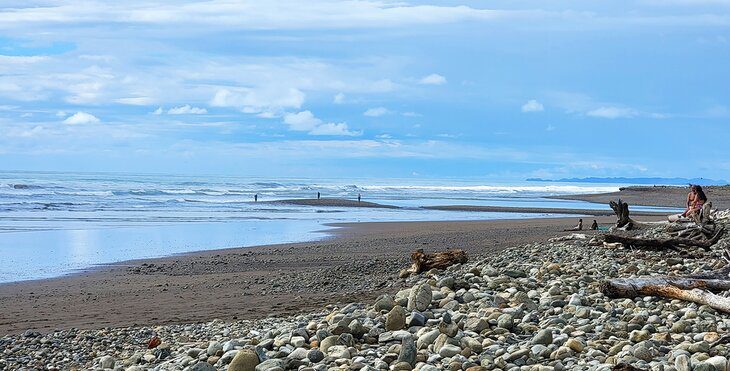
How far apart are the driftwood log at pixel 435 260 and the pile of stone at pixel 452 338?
8.58ft

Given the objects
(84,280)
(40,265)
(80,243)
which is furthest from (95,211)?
(84,280)

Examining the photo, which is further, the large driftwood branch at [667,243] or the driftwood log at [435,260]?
the large driftwood branch at [667,243]

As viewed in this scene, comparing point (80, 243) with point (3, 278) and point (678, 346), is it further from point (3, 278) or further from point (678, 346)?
point (678, 346)

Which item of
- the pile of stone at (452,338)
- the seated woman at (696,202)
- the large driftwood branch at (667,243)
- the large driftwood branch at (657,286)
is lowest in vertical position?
the pile of stone at (452,338)

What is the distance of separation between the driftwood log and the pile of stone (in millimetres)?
2616

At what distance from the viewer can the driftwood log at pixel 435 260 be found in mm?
13453

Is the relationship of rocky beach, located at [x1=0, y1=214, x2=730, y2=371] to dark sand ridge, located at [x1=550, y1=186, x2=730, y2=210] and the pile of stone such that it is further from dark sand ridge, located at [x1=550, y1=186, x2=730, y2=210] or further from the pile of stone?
dark sand ridge, located at [x1=550, y1=186, x2=730, y2=210]

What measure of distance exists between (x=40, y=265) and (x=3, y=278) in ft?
6.62

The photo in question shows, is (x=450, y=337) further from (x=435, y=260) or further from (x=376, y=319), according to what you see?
(x=435, y=260)

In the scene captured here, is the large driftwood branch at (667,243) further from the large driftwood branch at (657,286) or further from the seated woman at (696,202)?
the seated woman at (696,202)

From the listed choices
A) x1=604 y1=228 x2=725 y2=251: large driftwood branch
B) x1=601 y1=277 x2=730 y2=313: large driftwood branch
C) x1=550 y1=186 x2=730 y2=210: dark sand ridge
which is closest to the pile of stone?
x1=601 y1=277 x2=730 y2=313: large driftwood branch

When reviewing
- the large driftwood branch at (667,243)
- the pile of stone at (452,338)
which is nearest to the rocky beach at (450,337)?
the pile of stone at (452,338)

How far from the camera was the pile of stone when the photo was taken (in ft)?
21.7

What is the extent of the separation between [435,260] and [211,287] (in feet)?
13.2
